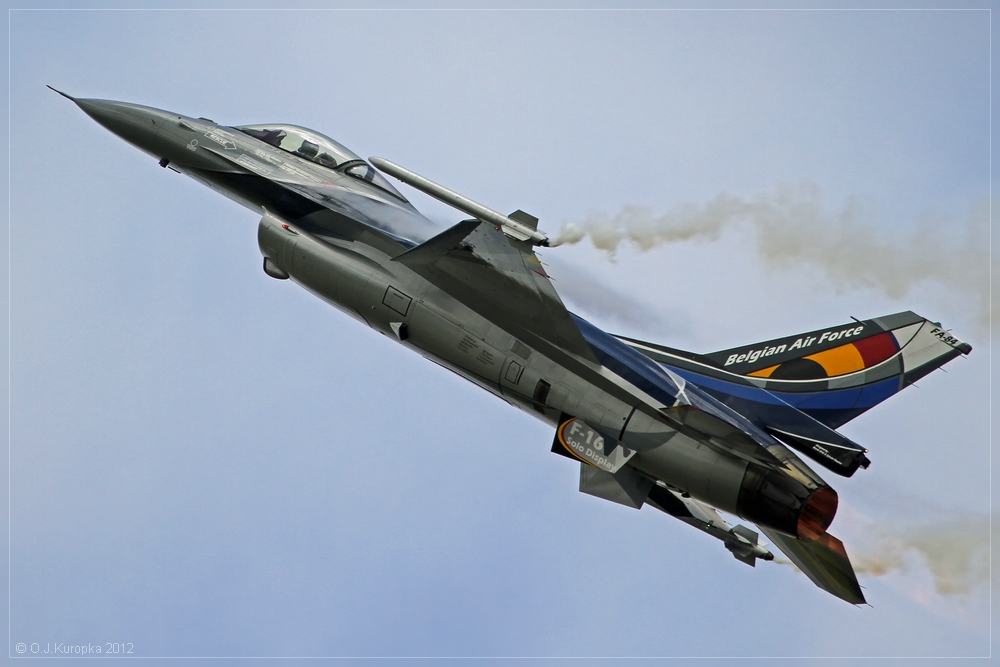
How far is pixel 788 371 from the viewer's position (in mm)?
17062

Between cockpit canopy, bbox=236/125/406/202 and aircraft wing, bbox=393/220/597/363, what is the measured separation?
2.98m

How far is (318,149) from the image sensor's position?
1875 centimetres

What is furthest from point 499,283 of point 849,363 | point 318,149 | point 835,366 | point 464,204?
point 849,363

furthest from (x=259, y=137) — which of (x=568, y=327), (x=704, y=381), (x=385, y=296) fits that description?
(x=704, y=381)

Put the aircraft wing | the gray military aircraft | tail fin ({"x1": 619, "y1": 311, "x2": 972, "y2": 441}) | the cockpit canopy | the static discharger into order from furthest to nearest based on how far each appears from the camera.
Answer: the cockpit canopy → tail fin ({"x1": 619, "y1": 311, "x2": 972, "y2": 441}) → the aircraft wing → the gray military aircraft → the static discharger

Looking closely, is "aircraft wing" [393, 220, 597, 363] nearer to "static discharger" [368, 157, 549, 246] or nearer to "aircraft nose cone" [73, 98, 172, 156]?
"static discharger" [368, 157, 549, 246]

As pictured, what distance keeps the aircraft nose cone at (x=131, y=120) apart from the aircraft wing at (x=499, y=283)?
583 centimetres

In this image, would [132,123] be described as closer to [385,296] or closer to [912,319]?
[385,296]

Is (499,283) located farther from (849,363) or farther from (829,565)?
(829,565)

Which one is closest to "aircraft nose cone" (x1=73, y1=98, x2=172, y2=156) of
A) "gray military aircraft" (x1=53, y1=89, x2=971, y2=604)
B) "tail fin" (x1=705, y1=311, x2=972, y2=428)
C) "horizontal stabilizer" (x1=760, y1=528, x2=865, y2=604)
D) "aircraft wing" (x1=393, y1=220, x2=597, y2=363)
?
"gray military aircraft" (x1=53, y1=89, x2=971, y2=604)

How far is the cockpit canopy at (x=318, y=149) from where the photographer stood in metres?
18.5

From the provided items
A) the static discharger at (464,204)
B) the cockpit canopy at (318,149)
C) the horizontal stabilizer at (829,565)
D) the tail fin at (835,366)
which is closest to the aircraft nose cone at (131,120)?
the cockpit canopy at (318,149)

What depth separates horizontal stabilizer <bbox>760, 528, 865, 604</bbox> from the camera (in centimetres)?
1498

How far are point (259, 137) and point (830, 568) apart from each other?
450 inches
